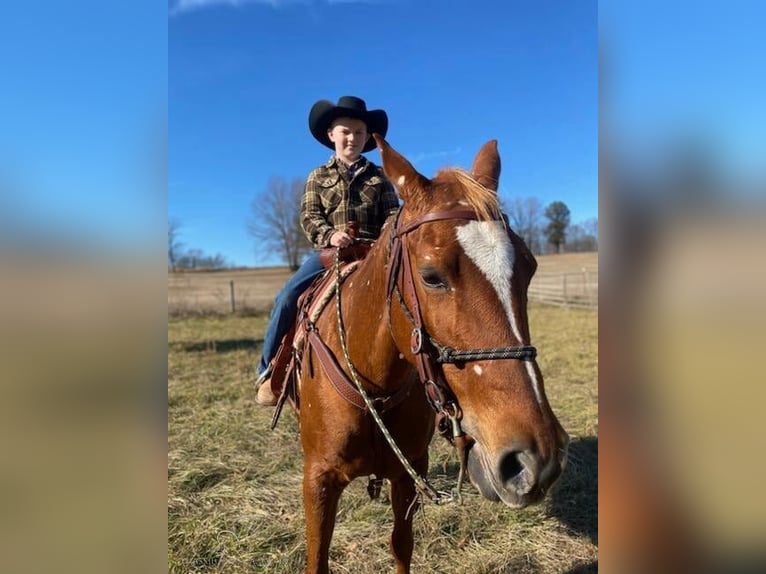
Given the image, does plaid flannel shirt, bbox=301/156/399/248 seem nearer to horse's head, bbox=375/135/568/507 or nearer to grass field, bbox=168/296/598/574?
horse's head, bbox=375/135/568/507

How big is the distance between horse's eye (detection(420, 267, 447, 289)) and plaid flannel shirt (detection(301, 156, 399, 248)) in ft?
5.67

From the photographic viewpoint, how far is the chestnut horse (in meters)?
1.56

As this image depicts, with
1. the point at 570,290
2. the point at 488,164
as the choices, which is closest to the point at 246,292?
the point at 570,290

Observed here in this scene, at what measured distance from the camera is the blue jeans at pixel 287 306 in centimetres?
355

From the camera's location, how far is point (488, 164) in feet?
7.77

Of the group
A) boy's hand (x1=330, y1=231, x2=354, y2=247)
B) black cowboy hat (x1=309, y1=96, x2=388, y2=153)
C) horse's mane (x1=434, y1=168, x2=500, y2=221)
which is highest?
black cowboy hat (x1=309, y1=96, x2=388, y2=153)

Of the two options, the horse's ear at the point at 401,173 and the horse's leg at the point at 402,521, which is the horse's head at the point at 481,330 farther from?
the horse's leg at the point at 402,521

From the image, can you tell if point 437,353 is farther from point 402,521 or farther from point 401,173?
point 402,521

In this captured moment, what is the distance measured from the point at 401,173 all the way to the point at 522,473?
136 centimetres

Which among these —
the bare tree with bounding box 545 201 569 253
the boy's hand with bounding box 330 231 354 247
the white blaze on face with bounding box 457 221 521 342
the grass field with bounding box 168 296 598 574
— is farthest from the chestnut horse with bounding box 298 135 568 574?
the bare tree with bounding box 545 201 569 253
